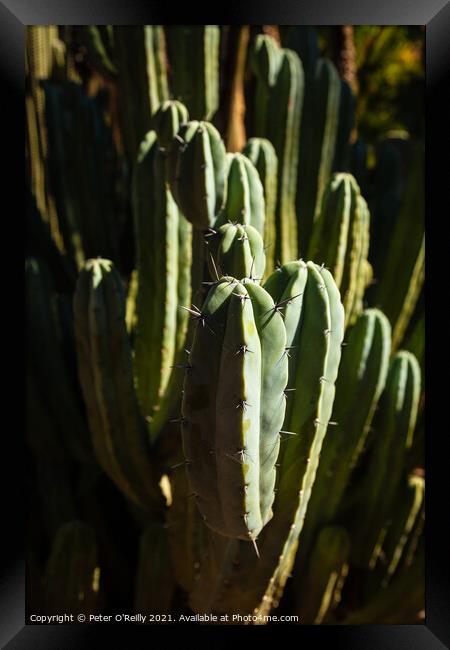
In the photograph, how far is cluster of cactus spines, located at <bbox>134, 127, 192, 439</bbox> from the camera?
233 centimetres

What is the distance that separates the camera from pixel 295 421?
1.82 metres

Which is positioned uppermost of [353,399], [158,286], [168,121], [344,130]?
[344,130]

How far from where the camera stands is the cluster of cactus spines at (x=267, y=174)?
245 cm

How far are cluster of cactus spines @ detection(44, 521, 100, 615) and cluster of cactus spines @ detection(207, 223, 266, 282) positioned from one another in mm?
1077

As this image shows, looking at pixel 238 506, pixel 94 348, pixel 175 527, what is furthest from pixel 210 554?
pixel 94 348

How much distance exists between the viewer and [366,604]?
2779mm

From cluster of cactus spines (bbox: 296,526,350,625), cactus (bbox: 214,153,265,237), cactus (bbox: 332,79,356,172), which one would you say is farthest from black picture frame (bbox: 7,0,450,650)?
cactus (bbox: 332,79,356,172)

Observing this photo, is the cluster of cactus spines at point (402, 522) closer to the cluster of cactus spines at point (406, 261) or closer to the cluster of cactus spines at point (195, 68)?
the cluster of cactus spines at point (406, 261)

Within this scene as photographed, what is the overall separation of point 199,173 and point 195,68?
991mm
